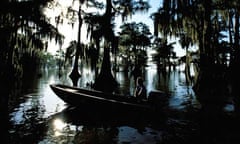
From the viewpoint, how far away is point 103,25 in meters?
22.5

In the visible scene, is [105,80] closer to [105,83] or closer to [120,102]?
[105,83]

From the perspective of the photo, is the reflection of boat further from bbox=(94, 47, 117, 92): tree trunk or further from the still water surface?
bbox=(94, 47, 117, 92): tree trunk

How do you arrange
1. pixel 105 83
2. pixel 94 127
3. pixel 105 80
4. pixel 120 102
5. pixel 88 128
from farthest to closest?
pixel 105 80
pixel 105 83
pixel 120 102
pixel 94 127
pixel 88 128

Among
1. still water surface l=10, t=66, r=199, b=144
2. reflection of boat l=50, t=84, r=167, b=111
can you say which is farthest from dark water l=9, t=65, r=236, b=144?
reflection of boat l=50, t=84, r=167, b=111

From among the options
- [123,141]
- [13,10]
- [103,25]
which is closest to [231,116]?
[123,141]

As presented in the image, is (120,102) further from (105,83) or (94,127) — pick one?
(105,83)

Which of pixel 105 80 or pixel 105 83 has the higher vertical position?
pixel 105 80

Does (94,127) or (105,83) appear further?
(105,83)

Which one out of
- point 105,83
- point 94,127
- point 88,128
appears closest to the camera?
point 88,128

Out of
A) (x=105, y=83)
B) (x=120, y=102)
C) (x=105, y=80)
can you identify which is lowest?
(x=120, y=102)

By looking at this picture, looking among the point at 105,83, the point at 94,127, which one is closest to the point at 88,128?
the point at 94,127

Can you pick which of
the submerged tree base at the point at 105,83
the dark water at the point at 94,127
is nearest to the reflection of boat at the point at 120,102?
the dark water at the point at 94,127

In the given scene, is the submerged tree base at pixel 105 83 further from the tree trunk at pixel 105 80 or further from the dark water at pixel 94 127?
the dark water at pixel 94 127

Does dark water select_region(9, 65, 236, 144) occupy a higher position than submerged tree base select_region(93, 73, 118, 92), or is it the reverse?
submerged tree base select_region(93, 73, 118, 92)
